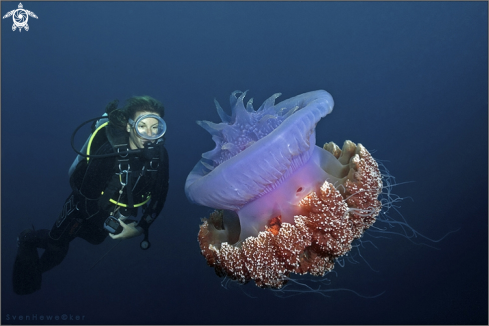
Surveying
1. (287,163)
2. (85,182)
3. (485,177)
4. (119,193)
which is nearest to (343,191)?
(287,163)

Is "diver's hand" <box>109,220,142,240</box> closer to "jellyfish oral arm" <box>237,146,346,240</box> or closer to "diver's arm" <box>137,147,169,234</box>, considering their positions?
"diver's arm" <box>137,147,169,234</box>

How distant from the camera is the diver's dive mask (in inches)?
157

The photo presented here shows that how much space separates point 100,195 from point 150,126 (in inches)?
53.9

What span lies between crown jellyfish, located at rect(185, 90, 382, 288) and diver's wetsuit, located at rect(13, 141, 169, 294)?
2.02m

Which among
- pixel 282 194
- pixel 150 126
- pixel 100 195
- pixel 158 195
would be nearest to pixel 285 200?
pixel 282 194

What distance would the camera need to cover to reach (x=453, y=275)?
9.41 meters

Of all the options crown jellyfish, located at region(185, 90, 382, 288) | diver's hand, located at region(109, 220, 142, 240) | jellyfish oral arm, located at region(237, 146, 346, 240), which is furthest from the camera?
diver's hand, located at region(109, 220, 142, 240)

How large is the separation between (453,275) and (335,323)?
448cm

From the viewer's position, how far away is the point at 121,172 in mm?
4148

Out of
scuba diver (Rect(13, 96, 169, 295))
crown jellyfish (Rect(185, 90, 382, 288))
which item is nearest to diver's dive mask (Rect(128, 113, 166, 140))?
scuba diver (Rect(13, 96, 169, 295))

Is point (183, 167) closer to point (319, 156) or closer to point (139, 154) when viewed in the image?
point (139, 154)

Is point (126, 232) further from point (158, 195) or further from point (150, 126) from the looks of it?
point (150, 126)

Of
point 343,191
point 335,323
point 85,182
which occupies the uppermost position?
point 85,182

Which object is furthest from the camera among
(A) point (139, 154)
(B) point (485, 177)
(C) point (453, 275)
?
(B) point (485, 177)
